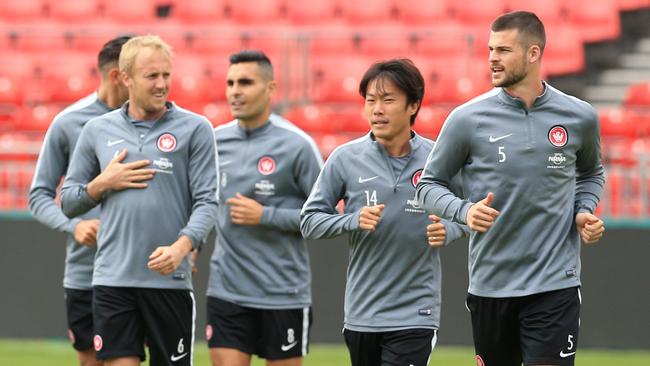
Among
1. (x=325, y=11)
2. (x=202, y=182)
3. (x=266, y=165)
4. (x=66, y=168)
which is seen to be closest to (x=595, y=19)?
(x=325, y=11)

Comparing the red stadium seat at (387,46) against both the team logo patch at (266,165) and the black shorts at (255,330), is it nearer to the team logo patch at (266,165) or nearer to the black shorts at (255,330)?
the team logo patch at (266,165)

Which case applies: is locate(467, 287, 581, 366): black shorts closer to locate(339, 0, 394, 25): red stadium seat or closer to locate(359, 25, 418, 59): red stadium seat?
locate(359, 25, 418, 59): red stadium seat

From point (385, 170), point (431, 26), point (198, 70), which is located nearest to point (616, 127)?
point (431, 26)

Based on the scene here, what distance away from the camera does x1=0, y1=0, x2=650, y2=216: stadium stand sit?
1434 centimetres

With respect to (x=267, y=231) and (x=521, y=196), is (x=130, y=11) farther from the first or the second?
(x=521, y=196)

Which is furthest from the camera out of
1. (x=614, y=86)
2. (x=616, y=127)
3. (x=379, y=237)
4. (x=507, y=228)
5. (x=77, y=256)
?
(x=614, y=86)

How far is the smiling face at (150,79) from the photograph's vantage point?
676cm

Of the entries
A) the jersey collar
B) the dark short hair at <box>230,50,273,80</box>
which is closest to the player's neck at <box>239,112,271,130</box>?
the dark short hair at <box>230,50,273,80</box>

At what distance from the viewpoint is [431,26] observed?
17453 mm

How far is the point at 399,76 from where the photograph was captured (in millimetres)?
6773

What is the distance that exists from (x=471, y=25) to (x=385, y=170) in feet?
35.7

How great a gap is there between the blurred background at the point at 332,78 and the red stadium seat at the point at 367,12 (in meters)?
0.02

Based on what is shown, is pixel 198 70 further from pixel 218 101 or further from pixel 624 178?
pixel 624 178

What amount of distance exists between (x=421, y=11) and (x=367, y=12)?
2.45 feet
